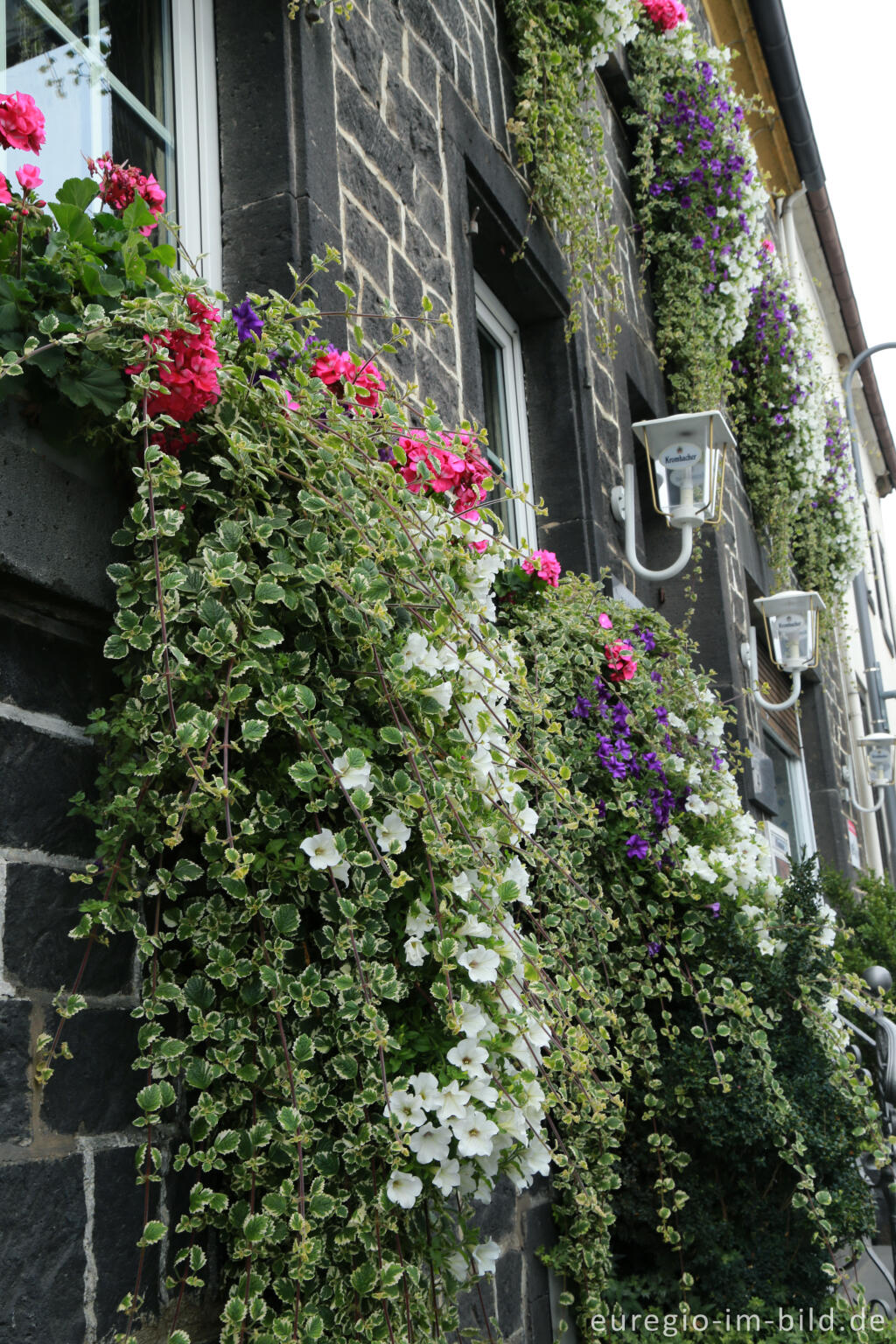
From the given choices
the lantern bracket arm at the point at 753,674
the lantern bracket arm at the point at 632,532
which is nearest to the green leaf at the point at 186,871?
the lantern bracket arm at the point at 632,532

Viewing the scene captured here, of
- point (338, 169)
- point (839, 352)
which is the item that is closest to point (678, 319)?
point (338, 169)

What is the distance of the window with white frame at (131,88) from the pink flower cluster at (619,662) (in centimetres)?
145

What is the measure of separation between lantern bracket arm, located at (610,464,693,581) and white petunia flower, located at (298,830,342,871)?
305 cm

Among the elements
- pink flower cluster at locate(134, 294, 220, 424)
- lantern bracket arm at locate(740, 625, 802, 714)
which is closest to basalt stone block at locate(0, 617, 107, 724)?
pink flower cluster at locate(134, 294, 220, 424)

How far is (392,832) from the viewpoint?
1535mm

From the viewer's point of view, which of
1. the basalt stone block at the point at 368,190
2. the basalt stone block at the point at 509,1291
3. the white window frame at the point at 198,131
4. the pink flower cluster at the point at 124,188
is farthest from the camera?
the basalt stone block at the point at 368,190

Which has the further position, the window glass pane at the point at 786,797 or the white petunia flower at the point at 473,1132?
the window glass pane at the point at 786,797

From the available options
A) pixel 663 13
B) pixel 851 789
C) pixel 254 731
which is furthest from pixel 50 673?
pixel 851 789

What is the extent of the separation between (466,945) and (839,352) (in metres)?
13.9

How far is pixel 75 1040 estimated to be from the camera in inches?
57.3

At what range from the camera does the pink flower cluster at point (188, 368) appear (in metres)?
1.45

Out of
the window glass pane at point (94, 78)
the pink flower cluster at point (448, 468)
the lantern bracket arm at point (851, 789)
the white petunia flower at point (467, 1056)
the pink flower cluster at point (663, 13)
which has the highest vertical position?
the pink flower cluster at point (663, 13)

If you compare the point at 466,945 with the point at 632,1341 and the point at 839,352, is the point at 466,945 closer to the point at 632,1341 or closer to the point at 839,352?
the point at 632,1341

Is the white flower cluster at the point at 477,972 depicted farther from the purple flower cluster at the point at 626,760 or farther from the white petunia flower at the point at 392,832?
the purple flower cluster at the point at 626,760
